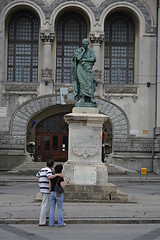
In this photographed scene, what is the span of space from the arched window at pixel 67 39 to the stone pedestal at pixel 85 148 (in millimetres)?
22478

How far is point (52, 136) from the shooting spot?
39.2 meters

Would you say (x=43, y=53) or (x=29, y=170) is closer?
(x=29, y=170)

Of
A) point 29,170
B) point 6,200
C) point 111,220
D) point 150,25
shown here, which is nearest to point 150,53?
point 150,25

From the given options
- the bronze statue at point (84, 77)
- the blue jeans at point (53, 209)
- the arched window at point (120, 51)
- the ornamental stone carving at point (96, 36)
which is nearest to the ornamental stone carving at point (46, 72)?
the ornamental stone carving at point (96, 36)

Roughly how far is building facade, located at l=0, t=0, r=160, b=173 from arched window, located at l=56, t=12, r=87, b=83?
8 centimetres

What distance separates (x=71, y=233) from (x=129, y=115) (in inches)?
1059

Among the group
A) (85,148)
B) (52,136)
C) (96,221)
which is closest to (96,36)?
(52,136)

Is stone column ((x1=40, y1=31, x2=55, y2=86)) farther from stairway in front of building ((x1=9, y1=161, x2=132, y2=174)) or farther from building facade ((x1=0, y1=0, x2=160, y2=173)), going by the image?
stairway in front of building ((x1=9, y1=161, x2=132, y2=174))

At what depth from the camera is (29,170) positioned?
35188 millimetres

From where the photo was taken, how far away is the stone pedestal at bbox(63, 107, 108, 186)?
15.9 metres

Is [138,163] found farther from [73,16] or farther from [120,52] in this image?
[73,16]

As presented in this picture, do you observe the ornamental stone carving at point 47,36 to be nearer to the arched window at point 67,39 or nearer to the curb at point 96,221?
the arched window at point 67,39

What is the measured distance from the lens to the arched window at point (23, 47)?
38.2 m

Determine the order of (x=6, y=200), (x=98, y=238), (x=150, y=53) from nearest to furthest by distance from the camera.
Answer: (x=98, y=238) → (x=6, y=200) → (x=150, y=53)
